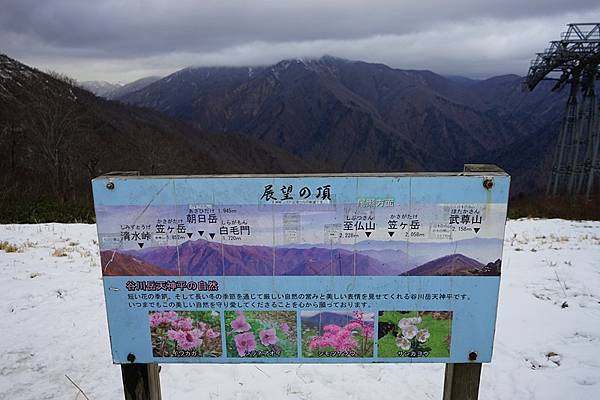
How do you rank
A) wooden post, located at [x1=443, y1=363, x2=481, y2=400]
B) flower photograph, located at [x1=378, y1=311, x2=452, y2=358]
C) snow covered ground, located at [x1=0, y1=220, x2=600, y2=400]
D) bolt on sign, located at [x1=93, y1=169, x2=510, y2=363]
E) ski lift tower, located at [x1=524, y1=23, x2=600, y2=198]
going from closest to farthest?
bolt on sign, located at [x1=93, y1=169, x2=510, y2=363] → flower photograph, located at [x1=378, y1=311, x2=452, y2=358] → wooden post, located at [x1=443, y1=363, x2=481, y2=400] → snow covered ground, located at [x1=0, y1=220, x2=600, y2=400] → ski lift tower, located at [x1=524, y1=23, x2=600, y2=198]

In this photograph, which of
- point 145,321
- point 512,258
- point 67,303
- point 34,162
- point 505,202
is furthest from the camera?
point 34,162

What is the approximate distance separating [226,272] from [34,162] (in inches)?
1947

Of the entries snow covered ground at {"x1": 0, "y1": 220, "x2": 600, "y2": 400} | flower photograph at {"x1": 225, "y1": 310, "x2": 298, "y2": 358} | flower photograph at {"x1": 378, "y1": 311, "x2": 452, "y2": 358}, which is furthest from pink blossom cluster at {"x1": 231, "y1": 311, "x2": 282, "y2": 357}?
snow covered ground at {"x1": 0, "y1": 220, "x2": 600, "y2": 400}

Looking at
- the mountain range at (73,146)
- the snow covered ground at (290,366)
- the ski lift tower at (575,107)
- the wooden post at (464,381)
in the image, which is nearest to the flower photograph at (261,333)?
the wooden post at (464,381)

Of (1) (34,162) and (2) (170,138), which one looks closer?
(1) (34,162)

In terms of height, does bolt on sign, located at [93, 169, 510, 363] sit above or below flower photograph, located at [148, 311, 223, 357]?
above

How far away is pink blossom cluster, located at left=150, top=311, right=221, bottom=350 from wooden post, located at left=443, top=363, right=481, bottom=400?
170 centimetres

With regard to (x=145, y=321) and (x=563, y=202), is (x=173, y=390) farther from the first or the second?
(x=563, y=202)

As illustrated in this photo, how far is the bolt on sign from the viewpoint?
8.52 ft

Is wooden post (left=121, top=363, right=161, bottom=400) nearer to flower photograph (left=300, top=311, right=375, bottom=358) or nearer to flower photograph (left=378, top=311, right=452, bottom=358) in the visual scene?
flower photograph (left=300, top=311, right=375, bottom=358)

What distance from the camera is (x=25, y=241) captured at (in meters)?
9.20

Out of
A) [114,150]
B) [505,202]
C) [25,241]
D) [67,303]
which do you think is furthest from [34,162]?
[505,202]

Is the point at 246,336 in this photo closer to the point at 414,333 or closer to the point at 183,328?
the point at 183,328

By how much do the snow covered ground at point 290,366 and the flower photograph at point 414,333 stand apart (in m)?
1.68
